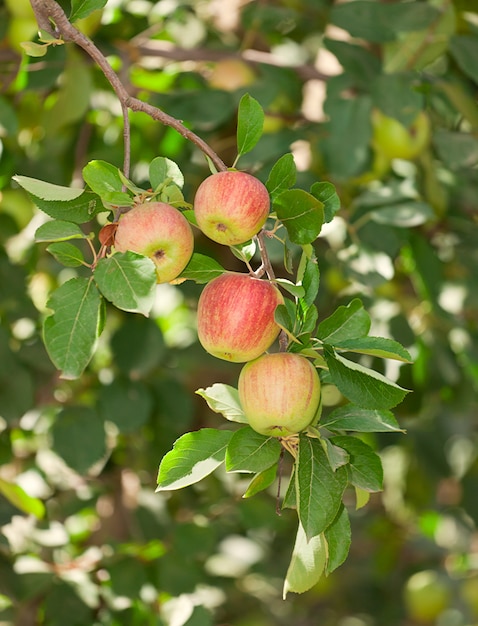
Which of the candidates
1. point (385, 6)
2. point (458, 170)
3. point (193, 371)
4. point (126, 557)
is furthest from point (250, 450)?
point (193, 371)

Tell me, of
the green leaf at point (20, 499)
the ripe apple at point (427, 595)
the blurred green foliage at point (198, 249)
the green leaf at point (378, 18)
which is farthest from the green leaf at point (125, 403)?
the ripe apple at point (427, 595)

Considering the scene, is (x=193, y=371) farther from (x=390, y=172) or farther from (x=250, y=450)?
(x=250, y=450)

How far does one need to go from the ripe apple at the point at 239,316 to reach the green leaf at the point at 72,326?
0.29 feet

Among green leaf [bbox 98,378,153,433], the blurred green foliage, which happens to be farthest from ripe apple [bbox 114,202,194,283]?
green leaf [bbox 98,378,153,433]

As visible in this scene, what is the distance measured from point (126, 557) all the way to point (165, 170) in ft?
2.64

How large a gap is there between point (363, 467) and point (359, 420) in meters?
0.04

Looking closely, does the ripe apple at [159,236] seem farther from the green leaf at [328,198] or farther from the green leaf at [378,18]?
the green leaf at [378,18]

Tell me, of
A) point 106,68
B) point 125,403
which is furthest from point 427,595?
A: point 106,68

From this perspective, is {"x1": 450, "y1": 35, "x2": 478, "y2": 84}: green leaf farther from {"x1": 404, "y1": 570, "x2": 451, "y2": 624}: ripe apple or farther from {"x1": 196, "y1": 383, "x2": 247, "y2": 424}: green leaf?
{"x1": 404, "y1": 570, "x2": 451, "y2": 624}: ripe apple

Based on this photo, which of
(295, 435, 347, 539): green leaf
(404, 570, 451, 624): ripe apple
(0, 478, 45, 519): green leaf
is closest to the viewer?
(295, 435, 347, 539): green leaf

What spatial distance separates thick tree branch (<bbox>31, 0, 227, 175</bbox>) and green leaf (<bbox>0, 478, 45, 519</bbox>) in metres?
0.67

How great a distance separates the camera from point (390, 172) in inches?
57.4

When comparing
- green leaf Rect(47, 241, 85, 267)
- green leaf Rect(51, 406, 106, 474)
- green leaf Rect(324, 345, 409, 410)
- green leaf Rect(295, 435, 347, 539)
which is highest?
green leaf Rect(324, 345, 409, 410)

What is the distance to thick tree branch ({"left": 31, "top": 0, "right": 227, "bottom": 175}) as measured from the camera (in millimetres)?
678
